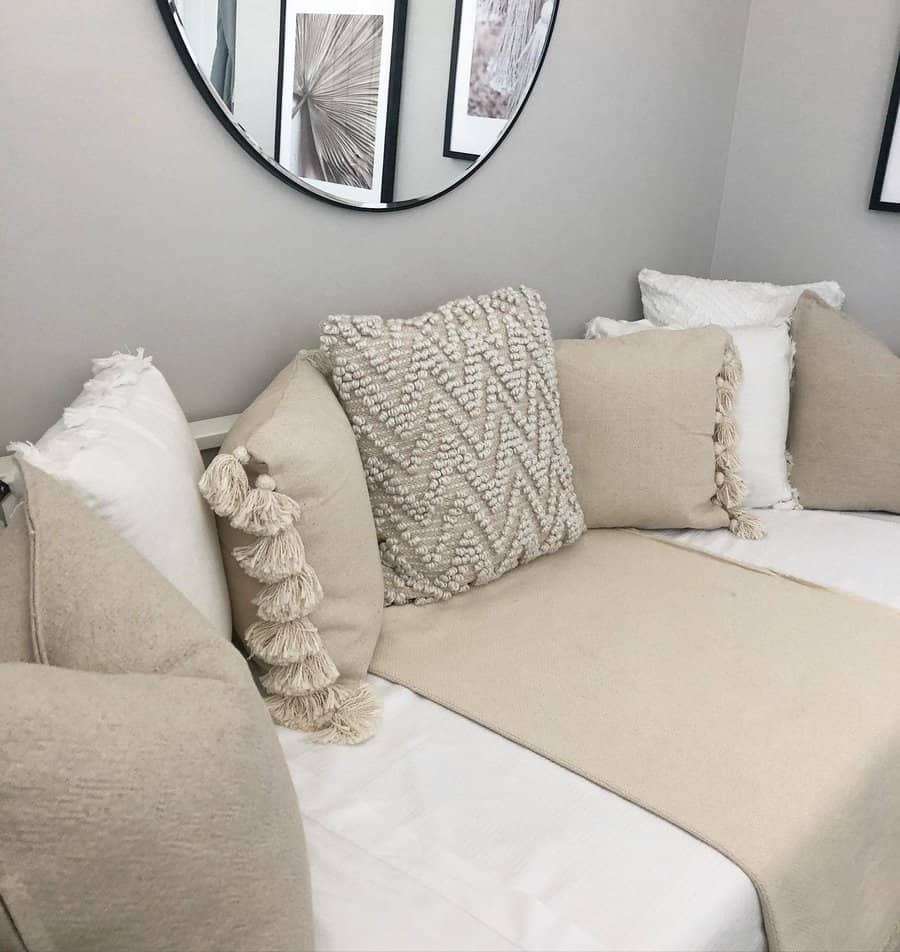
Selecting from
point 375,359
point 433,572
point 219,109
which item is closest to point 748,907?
point 433,572

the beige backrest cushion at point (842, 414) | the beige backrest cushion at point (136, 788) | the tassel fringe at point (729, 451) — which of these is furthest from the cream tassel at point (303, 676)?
the beige backrest cushion at point (842, 414)

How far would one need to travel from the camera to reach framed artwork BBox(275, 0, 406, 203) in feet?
4.60

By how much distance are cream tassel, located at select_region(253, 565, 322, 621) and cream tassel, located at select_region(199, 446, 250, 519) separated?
108mm

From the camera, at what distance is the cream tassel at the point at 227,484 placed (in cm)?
111

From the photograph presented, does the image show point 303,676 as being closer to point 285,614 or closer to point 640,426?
point 285,614

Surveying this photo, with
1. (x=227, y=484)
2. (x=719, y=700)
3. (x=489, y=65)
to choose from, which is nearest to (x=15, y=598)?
(x=227, y=484)

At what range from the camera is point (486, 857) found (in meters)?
1.00

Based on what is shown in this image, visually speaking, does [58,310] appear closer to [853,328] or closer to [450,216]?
[450,216]

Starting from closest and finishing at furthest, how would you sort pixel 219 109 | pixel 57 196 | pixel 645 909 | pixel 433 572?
pixel 645 909 < pixel 57 196 < pixel 219 109 < pixel 433 572

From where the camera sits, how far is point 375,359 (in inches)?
53.2

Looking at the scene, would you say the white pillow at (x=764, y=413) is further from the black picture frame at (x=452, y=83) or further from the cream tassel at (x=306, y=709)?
the cream tassel at (x=306, y=709)

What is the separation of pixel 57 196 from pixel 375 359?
18.1 inches

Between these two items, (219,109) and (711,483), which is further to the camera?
(711,483)

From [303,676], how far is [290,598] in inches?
4.2
